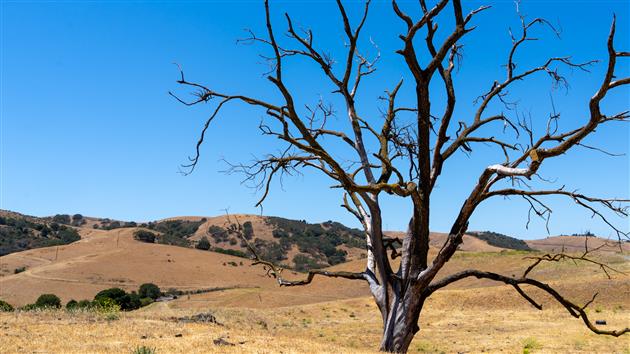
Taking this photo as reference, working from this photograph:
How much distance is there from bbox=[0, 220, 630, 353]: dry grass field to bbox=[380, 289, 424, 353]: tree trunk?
33.8 inches

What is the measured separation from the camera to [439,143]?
10953 mm

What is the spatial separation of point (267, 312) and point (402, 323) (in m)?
23.0

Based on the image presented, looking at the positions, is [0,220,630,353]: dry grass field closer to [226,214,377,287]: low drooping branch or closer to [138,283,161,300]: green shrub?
[226,214,377,287]: low drooping branch

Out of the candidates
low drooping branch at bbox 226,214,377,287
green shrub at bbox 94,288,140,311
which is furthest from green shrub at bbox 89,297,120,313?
low drooping branch at bbox 226,214,377,287

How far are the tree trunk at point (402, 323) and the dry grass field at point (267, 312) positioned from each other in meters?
0.86

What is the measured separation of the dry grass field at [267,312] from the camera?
42.2 ft

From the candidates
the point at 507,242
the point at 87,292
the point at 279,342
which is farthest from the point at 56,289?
the point at 507,242

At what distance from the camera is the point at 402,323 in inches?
429

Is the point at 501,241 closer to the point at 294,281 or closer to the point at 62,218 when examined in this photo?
the point at 62,218

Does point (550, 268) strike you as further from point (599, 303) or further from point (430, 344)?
point (430, 344)

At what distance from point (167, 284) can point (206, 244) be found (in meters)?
25.9

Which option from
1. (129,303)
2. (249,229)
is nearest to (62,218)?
(249,229)

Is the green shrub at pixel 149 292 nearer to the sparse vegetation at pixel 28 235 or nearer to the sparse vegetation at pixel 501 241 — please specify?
the sparse vegetation at pixel 28 235

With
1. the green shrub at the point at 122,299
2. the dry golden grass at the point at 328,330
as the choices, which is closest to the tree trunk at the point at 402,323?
the dry golden grass at the point at 328,330
